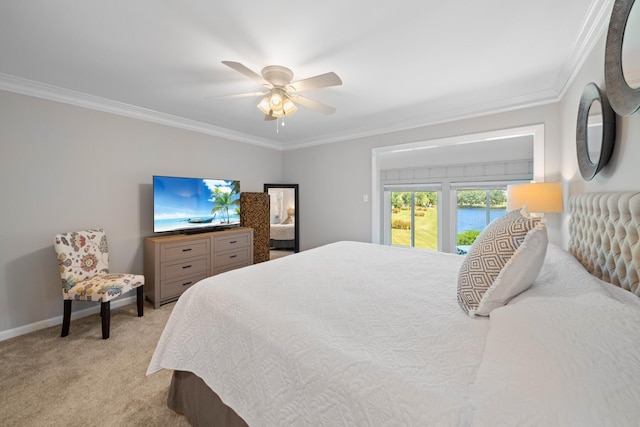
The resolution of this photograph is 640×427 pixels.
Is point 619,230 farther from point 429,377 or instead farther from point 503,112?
point 503,112

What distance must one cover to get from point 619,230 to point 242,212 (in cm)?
415

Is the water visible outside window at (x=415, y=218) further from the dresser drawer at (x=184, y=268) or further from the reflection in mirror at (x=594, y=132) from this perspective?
the dresser drawer at (x=184, y=268)

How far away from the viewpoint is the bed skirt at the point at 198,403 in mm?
1181

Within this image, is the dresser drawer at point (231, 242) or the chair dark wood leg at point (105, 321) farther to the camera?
the dresser drawer at point (231, 242)

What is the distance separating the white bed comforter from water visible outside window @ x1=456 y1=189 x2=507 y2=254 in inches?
154

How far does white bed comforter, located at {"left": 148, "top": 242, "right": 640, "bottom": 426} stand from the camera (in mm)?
530

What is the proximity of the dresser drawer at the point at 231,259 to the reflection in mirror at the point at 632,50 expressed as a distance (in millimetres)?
3850

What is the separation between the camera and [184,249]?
10.4 ft

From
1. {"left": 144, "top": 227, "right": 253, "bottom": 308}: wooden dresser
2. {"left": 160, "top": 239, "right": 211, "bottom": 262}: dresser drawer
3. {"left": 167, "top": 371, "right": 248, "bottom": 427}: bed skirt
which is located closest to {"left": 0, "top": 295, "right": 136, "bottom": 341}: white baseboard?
{"left": 144, "top": 227, "right": 253, "bottom": 308}: wooden dresser

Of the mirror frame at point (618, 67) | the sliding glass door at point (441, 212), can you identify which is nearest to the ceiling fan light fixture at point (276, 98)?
the mirror frame at point (618, 67)

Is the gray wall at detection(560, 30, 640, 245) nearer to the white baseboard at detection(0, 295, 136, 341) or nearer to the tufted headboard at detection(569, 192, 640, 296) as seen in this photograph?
the tufted headboard at detection(569, 192, 640, 296)

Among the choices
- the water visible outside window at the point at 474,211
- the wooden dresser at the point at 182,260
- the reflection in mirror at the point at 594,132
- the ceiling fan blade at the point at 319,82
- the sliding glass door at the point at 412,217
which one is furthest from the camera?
the sliding glass door at the point at 412,217

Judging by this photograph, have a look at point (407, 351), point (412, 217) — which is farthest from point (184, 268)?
point (412, 217)

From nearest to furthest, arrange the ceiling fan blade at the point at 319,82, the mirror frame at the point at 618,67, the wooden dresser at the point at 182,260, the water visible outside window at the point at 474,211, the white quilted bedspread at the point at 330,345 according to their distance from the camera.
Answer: the white quilted bedspread at the point at 330,345 → the mirror frame at the point at 618,67 → the ceiling fan blade at the point at 319,82 → the wooden dresser at the point at 182,260 → the water visible outside window at the point at 474,211
